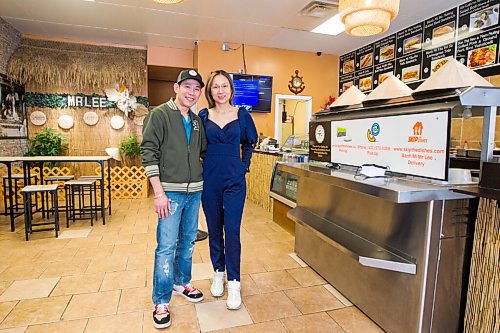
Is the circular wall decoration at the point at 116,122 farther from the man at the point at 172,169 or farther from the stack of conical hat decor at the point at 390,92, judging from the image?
the stack of conical hat decor at the point at 390,92

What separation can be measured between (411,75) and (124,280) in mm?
4793

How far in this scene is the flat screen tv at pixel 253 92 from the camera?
18.8 ft

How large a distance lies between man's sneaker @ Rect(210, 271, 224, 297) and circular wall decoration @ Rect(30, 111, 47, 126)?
5242mm

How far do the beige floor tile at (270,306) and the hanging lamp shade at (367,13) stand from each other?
2268mm

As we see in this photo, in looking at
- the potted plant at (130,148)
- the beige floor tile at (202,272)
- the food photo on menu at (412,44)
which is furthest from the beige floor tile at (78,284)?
the food photo on menu at (412,44)

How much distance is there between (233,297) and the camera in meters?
2.00

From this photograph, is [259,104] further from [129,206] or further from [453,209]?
[453,209]

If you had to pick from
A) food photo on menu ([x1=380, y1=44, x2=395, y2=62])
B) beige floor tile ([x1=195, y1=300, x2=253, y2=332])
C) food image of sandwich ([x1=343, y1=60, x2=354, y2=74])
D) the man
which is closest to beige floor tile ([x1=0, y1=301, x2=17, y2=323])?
the man

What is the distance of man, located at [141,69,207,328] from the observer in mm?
1703

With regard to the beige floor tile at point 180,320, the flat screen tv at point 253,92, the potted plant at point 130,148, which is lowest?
the beige floor tile at point 180,320

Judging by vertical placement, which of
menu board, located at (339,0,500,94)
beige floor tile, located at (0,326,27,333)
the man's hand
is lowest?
beige floor tile, located at (0,326,27,333)

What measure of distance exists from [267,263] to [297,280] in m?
0.38

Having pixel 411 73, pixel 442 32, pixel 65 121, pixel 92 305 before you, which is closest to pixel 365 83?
pixel 411 73

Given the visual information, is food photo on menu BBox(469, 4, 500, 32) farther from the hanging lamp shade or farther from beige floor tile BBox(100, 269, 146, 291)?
beige floor tile BBox(100, 269, 146, 291)
